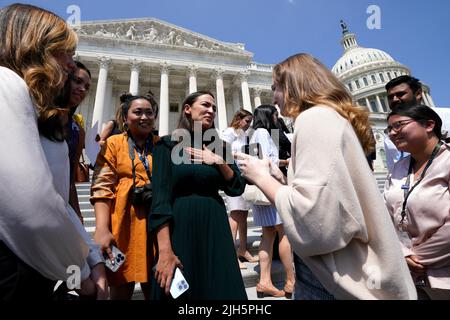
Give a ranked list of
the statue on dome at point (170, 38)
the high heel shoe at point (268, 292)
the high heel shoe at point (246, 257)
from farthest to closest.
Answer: the statue on dome at point (170, 38), the high heel shoe at point (246, 257), the high heel shoe at point (268, 292)

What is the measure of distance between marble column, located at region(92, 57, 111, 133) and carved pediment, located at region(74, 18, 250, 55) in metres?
3.21

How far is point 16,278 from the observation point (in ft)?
2.97

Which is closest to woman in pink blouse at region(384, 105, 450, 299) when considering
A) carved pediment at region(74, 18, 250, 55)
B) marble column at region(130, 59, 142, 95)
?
marble column at region(130, 59, 142, 95)

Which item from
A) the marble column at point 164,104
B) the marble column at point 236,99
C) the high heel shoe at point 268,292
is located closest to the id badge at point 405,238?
the high heel shoe at point 268,292

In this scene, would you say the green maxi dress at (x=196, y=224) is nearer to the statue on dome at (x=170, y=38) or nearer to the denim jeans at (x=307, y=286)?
the denim jeans at (x=307, y=286)

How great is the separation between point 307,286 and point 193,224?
91 centimetres

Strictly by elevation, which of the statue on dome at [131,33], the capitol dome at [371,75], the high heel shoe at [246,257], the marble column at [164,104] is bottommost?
the high heel shoe at [246,257]

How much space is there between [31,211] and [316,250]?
3.99 ft

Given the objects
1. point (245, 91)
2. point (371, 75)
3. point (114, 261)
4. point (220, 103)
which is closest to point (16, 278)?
point (114, 261)

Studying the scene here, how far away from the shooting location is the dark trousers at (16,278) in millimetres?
890

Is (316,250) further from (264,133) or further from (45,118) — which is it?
(264,133)

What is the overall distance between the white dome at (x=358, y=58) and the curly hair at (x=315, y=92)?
81359mm
